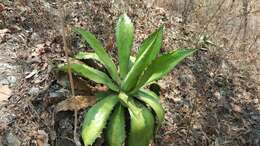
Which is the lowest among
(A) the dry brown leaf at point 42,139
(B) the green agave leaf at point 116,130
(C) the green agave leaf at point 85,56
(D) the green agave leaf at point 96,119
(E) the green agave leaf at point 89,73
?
(A) the dry brown leaf at point 42,139

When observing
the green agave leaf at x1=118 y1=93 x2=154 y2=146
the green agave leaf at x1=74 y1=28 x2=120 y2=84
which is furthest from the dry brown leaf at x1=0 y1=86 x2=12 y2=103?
the green agave leaf at x1=118 y1=93 x2=154 y2=146

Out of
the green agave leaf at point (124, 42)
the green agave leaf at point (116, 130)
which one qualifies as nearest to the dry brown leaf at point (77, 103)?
the green agave leaf at point (116, 130)

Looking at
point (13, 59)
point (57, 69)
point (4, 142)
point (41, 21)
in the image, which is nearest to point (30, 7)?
point (41, 21)

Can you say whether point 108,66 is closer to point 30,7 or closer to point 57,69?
point 57,69

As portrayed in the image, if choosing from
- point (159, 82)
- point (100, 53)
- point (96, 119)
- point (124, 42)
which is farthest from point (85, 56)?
point (159, 82)

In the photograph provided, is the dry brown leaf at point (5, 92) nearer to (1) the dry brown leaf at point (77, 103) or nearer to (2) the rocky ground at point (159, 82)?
(2) the rocky ground at point (159, 82)

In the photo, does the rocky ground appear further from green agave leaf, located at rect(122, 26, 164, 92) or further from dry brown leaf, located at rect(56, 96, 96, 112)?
green agave leaf, located at rect(122, 26, 164, 92)
